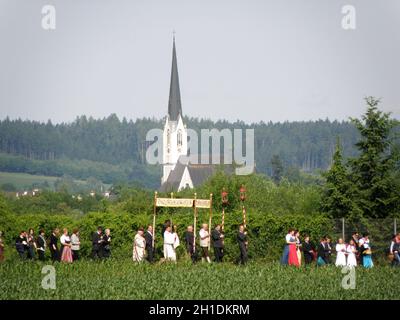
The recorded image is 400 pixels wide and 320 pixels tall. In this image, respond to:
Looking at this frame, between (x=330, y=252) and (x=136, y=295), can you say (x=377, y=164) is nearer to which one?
(x=330, y=252)

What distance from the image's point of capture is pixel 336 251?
39.9 metres

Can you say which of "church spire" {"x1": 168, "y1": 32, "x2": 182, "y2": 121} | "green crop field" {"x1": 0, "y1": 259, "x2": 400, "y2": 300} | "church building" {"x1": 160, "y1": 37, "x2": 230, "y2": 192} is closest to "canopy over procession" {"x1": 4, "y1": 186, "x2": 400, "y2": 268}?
"green crop field" {"x1": 0, "y1": 259, "x2": 400, "y2": 300}

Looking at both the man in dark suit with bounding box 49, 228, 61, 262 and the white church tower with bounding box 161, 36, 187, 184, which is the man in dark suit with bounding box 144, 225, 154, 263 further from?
the white church tower with bounding box 161, 36, 187, 184

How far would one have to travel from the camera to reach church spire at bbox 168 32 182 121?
17662 cm

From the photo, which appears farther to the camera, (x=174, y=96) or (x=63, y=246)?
(x=174, y=96)

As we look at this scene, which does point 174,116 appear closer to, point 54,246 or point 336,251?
point 54,246

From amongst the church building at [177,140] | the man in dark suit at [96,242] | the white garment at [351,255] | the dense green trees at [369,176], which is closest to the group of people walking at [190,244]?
the man in dark suit at [96,242]

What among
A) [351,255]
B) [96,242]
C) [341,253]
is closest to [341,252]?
[341,253]

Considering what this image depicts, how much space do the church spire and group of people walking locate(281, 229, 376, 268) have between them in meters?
136

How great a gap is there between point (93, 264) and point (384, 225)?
13.0 meters

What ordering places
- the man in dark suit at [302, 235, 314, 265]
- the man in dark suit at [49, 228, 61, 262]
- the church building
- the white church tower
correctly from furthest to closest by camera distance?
the church building < the white church tower < the man in dark suit at [49, 228, 61, 262] < the man in dark suit at [302, 235, 314, 265]

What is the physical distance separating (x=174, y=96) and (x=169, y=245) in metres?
144

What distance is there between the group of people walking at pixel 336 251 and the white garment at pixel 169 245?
13.4 feet

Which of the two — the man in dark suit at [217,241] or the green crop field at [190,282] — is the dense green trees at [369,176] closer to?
the man in dark suit at [217,241]
